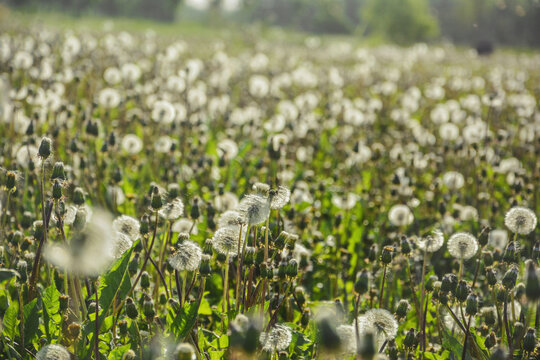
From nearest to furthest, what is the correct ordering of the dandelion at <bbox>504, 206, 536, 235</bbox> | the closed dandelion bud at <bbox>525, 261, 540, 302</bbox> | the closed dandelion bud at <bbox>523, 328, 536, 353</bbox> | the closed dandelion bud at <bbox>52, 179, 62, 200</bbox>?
the closed dandelion bud at <bbox>525, 261, 540, 302</bbox>
the closed dandelion bud at <bbox>523, 328, 536, 353</bbox>
the closed dandelion bud at <bbox>52, 179, 62, 200</bbox>
the dandelion at <bbox>504, 206, 536, 235</bbox>

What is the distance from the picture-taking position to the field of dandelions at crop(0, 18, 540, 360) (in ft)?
5.80

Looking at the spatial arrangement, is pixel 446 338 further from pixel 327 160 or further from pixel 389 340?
pixel 327 160

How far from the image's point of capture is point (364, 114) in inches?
249

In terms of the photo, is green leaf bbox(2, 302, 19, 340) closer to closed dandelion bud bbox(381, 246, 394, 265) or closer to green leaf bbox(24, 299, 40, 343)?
green leaf bbox(24, 299, 40, 343)

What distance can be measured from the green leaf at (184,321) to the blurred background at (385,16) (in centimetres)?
4300

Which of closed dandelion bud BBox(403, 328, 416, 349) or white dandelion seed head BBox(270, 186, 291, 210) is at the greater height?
white dandelion seed head BBox(270, 186, 291, 210)

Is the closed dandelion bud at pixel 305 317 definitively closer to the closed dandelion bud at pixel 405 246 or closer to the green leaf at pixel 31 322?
the closed dandelion bud at pixel 405 246

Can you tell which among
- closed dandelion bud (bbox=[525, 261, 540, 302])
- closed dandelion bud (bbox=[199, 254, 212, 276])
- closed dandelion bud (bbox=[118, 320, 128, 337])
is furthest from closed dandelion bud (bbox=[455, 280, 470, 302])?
closed dandelion bud (bbox=[118, 320, 128, 337])

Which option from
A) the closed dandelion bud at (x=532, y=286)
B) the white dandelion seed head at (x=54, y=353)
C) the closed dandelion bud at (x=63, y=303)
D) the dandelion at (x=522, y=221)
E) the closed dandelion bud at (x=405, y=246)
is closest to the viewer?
the closed dandelion bud at (x=532, y=286)

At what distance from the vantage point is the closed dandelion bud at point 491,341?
192 cm

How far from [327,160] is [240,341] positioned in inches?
157

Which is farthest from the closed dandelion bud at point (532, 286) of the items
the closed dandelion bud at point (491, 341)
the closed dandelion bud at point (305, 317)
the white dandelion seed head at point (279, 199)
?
the closed dandelion bud at point (305, 317)

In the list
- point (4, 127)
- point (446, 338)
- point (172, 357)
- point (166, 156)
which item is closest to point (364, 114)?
point (166, 156)

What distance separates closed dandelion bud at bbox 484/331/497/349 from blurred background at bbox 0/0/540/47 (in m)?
43.0
